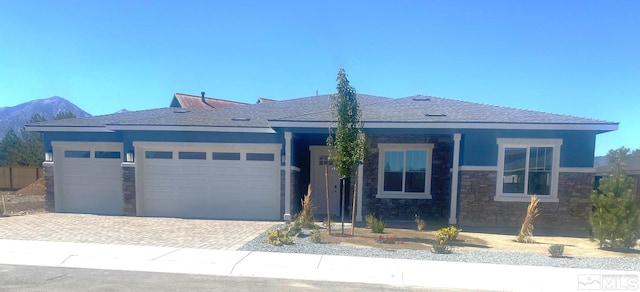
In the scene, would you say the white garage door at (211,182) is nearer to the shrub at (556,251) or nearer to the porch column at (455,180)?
the porch column at (455,180)

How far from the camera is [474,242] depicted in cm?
962

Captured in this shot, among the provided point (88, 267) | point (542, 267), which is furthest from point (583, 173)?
point (88, 267)

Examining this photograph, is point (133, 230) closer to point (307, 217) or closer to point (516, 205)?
point (307, 217)

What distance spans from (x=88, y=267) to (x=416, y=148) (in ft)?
32.7

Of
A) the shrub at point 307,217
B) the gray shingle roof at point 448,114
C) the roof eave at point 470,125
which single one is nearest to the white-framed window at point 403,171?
the gray shingle roof at point 448,114

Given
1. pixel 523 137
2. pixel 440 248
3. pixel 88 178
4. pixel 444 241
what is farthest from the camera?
pixel 88 178

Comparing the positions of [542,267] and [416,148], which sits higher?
[416,148]

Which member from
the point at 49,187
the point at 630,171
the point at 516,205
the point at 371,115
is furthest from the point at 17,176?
the point at 630,171

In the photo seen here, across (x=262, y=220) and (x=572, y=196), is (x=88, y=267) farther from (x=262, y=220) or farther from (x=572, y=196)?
(x=572, y=196)

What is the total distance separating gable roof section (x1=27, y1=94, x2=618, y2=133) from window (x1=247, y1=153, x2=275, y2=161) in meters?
0.83

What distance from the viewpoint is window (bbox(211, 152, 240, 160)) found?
42.0 ft

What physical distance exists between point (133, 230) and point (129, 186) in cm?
299

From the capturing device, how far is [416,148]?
42.7 ft

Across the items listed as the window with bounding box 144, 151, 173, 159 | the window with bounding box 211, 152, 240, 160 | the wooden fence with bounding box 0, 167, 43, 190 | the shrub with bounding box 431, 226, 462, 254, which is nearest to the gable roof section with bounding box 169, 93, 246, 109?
the wooden fence with bounding box 0, 167, 43, 190
